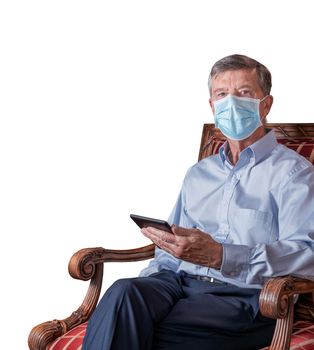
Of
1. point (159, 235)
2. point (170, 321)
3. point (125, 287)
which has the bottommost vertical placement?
point (170, 321)

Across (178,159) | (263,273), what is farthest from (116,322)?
(178,159)

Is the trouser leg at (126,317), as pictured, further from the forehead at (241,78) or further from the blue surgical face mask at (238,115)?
the forehead at (241,78)

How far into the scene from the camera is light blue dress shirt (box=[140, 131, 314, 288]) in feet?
8.23

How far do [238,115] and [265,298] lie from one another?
0.78 metres

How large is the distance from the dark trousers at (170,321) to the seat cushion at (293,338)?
4.1 inches

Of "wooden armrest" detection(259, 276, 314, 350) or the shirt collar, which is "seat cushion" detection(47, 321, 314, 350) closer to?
"wooden armrest" detection(259, 276, 314, 350)

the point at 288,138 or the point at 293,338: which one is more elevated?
the point at 288,138

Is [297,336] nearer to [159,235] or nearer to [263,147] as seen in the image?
[159,235]

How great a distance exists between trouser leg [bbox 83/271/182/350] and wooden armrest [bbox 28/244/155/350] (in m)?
0.28

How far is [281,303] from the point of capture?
2.32 meters

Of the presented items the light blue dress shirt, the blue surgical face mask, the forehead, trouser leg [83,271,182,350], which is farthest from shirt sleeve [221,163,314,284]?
the forehead

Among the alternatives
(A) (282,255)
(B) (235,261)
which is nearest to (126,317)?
(B) (235,261)

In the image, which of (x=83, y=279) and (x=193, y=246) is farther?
(x=83, y=279)

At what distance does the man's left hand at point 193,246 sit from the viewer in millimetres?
2473
